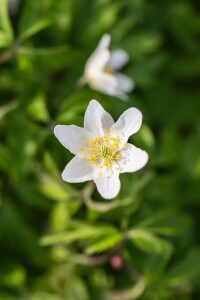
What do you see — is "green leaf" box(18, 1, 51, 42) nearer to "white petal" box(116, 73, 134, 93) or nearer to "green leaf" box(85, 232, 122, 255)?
"white petal" box(116, 73, 134, 93)

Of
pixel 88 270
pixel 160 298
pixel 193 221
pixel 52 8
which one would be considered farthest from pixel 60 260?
pixel 52 8

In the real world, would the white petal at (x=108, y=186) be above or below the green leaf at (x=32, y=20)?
below

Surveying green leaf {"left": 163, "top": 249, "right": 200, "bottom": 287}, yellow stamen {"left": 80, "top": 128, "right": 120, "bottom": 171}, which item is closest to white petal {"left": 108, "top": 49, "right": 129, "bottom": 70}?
yellow stamen {"left": 80, "top": 128, "right": 120, "bottom": 171}

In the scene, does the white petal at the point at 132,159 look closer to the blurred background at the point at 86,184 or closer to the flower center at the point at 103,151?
the flower center at the point at 103,151

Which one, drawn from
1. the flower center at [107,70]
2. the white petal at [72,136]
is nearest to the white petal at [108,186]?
the white petal at [72,136]

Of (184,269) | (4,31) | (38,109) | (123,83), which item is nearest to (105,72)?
(123,83)
